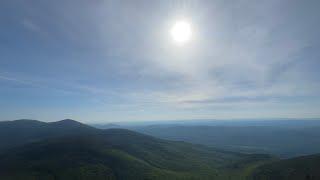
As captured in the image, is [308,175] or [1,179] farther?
[1,179]

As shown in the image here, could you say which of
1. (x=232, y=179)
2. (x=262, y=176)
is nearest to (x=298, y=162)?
(x=262, y=176)

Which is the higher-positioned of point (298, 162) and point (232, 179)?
point (298, 162)

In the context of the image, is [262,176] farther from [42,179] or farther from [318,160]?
[42,179]

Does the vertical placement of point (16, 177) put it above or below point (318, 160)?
below

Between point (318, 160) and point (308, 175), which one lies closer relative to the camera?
point (308, 175)

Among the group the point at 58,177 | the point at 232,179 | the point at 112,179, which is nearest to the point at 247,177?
the point at 232,179

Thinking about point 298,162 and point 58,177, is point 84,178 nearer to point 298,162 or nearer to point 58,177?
point 58,177

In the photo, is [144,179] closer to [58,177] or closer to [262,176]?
[58,177]

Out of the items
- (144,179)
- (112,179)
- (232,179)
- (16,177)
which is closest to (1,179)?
(16,177)
